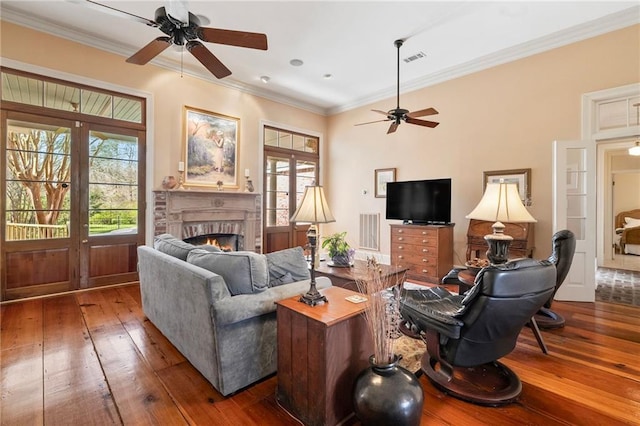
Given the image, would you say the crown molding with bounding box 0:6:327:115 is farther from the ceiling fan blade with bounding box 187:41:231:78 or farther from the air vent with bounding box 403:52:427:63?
the air vent with bounding box 403:52:427:63

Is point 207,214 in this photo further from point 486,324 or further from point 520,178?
point 520,178

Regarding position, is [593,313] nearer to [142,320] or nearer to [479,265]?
[479,265]

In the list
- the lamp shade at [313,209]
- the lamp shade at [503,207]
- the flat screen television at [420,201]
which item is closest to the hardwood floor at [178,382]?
the lamp shade at [503,207]

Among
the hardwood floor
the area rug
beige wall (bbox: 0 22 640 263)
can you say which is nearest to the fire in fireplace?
beige wall (bbox: 0 22 640 263)

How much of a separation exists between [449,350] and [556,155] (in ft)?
11.7

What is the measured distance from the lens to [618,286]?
455 centimetres

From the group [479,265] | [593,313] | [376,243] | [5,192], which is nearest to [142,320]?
[5,192]

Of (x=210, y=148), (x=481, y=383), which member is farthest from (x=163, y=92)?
(x=481, y=383)

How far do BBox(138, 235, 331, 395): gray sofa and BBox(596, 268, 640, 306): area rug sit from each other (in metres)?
4.16

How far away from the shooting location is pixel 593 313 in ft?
11.4

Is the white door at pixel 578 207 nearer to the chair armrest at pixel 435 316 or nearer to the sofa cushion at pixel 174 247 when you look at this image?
the chair armrest at pixel 435 316

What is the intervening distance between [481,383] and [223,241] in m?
4.76

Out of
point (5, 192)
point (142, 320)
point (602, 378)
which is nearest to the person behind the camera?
point (602, 378)

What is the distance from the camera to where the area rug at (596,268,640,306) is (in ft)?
13.0
